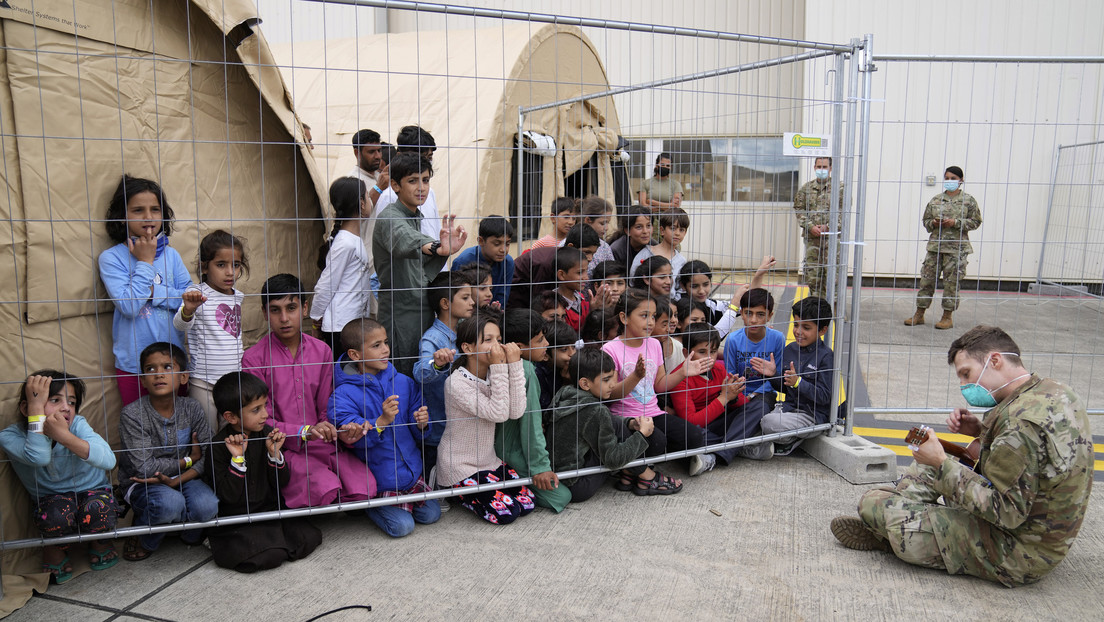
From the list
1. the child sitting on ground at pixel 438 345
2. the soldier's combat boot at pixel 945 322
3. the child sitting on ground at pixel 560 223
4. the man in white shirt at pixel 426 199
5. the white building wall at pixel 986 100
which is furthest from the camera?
the white building wall at pixel 986 100

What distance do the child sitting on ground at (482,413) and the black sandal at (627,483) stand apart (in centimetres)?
55

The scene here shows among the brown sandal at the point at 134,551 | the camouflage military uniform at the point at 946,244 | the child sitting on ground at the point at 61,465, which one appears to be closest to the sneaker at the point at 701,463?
the brown sandal at the point at 134,551

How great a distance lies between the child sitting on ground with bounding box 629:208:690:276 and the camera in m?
5.16

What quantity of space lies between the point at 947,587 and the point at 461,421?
215 cm

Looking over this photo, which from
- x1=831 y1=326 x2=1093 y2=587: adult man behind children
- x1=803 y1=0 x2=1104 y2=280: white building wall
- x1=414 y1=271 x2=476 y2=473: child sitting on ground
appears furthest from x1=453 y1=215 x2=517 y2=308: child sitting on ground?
x1=803 y1=0 x2=1104 y2=280: white building wall

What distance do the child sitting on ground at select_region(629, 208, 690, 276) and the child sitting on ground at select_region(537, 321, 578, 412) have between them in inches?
43.9

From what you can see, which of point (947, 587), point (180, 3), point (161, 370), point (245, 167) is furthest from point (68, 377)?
point (947, 587)

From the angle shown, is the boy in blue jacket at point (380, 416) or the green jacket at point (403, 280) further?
the green jacket at point (403, 280)

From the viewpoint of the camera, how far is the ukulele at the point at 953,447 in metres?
3.19

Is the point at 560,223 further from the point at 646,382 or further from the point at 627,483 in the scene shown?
the point at 627,483

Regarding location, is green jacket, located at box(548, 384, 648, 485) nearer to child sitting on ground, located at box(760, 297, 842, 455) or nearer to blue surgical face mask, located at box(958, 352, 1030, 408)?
child sitting on ground, located at box(760, 297, 842, 455)

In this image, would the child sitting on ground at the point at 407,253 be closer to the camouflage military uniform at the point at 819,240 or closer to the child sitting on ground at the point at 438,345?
the child sitting on ground at the point at 438,345

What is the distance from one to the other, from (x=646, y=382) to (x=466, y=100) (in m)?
4.47

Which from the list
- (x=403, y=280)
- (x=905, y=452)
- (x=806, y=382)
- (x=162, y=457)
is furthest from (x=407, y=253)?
(x=905, y=452)
